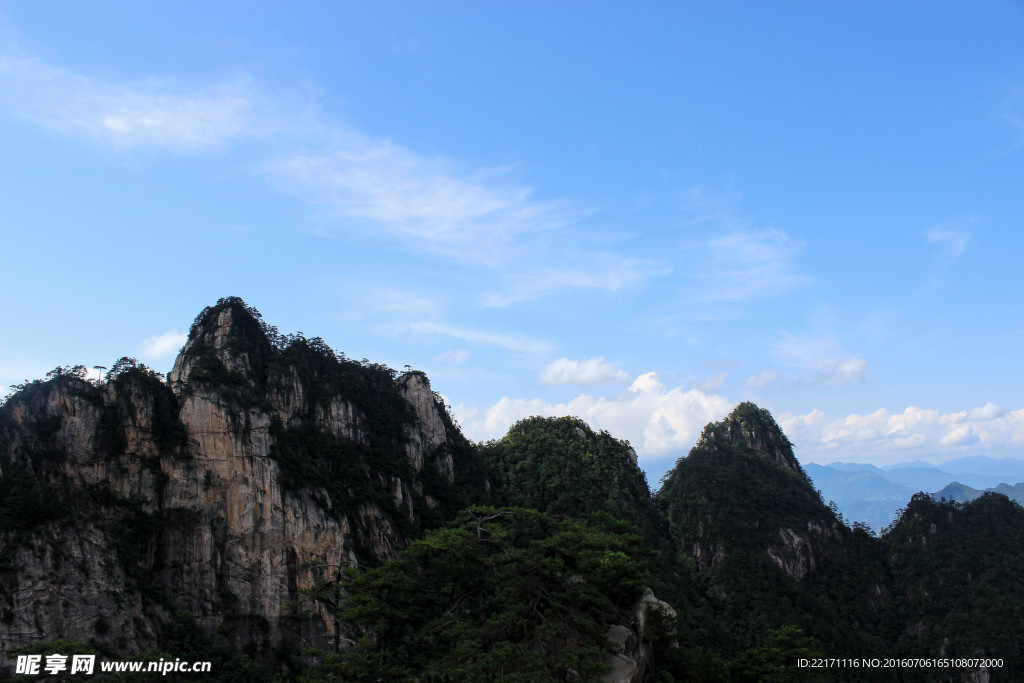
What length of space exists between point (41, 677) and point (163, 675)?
4610 mm

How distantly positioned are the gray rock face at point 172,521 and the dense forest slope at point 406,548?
0.14 meters

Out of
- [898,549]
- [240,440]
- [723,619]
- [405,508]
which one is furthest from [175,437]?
[898,549]

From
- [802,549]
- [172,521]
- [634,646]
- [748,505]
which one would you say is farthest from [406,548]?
[802,549]

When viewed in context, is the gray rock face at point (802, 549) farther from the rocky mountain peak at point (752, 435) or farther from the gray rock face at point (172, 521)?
the gray rock face at point (172, 521)

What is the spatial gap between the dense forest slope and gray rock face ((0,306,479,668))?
0.46 feet

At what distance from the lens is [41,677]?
80.2ft

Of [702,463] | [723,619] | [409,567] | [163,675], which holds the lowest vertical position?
[723,619]

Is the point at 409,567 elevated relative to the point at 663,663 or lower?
elevated

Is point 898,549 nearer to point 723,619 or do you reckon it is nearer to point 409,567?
point 723,619

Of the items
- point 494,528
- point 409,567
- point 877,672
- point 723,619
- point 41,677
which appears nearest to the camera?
point 41,677

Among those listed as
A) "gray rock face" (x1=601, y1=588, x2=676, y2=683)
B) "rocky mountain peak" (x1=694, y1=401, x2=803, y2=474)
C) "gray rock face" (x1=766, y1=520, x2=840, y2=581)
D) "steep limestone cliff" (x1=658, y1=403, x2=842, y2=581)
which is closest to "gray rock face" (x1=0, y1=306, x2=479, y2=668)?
"gray rock face" (x1=601, y1=588, x2=676, y2=683)

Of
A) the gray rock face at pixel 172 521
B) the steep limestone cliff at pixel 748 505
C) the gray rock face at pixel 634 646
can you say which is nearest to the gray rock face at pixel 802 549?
the steep limestone cliff at pixel 748 505

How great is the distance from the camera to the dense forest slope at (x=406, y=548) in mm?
31062

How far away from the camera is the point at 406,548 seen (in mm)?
34562
